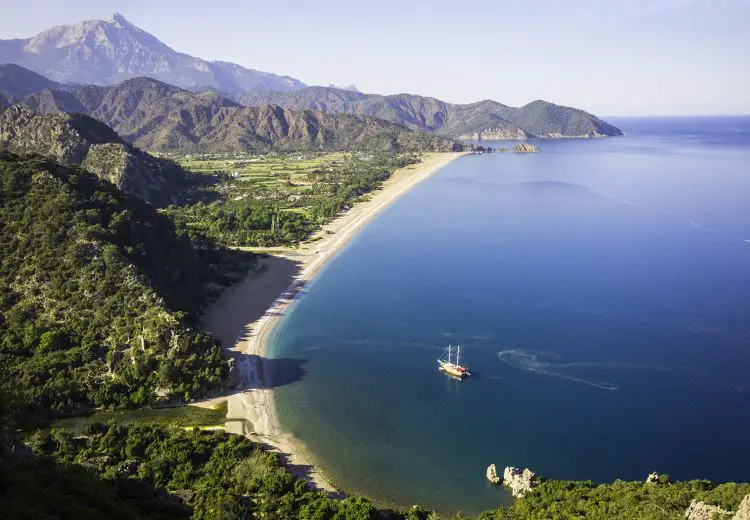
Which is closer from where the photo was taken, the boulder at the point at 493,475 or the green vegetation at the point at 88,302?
the boulder at the point at 493,475

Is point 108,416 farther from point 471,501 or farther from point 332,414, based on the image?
point 471,501

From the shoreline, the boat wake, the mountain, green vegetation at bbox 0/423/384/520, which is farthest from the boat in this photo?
the mountain

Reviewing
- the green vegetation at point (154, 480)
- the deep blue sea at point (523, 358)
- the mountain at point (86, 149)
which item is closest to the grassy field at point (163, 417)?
the green vegetation at point (154, 480)

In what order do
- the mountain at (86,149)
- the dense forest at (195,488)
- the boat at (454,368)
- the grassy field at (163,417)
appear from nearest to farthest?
the dense forest at (195,488)
the grassy field at (163,417)
the boat at (454,368)
the mountain at (86,149)

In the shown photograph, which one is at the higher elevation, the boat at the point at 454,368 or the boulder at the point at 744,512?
the boulder at the point at 744,512

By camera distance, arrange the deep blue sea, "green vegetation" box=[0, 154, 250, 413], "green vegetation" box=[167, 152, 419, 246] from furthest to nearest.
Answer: "green vegetation" box=[167, 152, 419, 246] < "green vegetation" box=[0, 154, 250, 413] < the deep blue sea

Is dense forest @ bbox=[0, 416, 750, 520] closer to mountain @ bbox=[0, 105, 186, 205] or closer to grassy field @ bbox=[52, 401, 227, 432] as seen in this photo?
grassy field @ bbox=[52, 401, 227, 432]

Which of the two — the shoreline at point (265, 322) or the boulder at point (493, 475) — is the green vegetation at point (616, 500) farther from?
the shoreline at point (265, 322)
